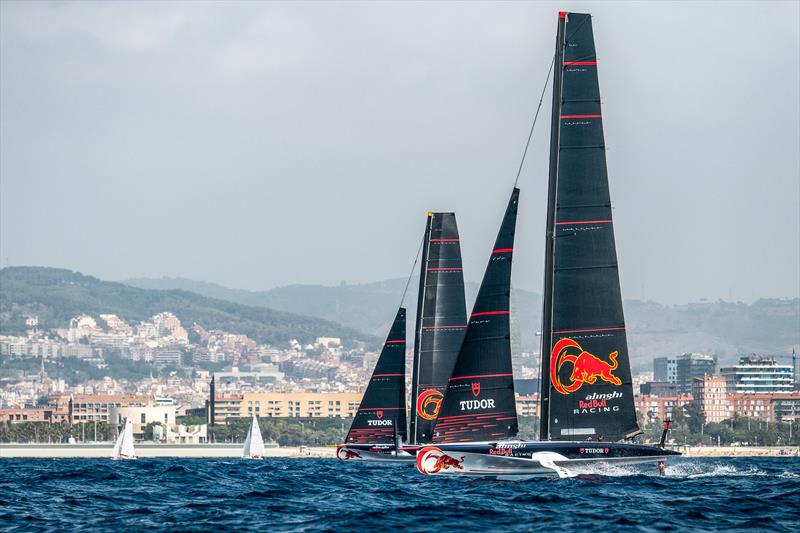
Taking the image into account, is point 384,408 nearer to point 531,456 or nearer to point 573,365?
point 573,365

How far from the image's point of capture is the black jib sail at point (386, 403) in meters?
58.0

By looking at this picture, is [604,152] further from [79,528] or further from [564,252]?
[79,528]

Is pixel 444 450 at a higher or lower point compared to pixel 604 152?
lower


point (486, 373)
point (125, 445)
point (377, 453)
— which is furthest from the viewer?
point (125, 445)

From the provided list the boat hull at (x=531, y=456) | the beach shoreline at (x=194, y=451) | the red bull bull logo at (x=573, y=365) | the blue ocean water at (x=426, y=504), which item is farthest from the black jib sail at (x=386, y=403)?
the beach shoreline at (x=194, y=451)

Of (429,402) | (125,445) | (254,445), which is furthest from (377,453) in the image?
(254,445)

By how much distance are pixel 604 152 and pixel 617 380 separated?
5.45m

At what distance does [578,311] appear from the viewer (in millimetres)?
34188

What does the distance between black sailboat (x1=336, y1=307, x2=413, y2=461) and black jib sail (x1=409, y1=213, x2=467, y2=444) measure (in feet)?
14.0

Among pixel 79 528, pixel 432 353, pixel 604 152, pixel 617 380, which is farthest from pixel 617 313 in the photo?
pixel 432 353

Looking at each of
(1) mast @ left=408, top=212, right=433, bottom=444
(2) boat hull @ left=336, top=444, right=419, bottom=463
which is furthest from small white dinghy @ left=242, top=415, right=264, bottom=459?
(1) mast @ left=408, top=212, right=433, bottom=444

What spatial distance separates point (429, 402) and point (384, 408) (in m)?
5.78

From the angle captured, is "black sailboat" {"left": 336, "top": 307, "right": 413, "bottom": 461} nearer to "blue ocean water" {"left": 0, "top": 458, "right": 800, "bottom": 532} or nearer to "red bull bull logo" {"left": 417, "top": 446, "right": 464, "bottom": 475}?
"blue ocean water" {"left": 0, "top": 458, "right": 800, "bottom": 532}

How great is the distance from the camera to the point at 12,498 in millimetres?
33125
